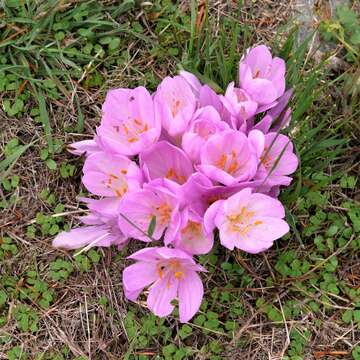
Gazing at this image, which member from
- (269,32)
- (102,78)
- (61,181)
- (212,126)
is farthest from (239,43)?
(61,181)

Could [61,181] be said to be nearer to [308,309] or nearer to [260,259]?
[260,259]

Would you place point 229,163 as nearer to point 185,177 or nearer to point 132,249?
point 185,177

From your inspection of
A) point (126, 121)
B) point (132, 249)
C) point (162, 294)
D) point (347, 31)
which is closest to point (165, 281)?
point (162, 294)

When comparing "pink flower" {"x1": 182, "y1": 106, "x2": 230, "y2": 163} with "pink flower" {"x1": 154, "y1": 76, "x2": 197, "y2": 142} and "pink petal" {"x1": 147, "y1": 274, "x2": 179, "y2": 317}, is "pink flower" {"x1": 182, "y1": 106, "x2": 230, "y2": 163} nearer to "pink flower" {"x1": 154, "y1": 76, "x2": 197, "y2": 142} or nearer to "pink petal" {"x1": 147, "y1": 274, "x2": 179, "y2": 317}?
"pink flower" {"x1": 154, "y1": 76, "x2": 197, "y2": 142}

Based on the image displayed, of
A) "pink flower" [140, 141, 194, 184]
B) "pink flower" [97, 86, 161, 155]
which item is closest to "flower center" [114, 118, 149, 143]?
"pink flower" [97, 86, 161, 155]

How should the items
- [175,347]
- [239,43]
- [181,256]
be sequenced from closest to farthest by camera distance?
[181,256]
[175,347]
[239,43]

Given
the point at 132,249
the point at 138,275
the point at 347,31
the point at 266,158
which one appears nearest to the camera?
the point at 138,275

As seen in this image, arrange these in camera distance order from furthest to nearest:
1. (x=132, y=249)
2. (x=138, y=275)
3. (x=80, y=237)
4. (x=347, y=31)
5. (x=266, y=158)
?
1. (x=347, y=31)
2. (x=132, y=249)
3. (x=80, y=237)
4. (x=266, y=158)
5. (x=138, y=275)
